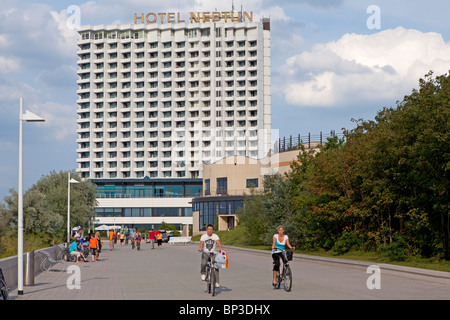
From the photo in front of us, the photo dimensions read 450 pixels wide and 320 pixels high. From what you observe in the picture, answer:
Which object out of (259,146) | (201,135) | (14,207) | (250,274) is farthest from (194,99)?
(250,274)

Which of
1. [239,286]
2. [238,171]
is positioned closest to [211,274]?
[239,286]

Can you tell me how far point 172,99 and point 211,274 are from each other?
125m

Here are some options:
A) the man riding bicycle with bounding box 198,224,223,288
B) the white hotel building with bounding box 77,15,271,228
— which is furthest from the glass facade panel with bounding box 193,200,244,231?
the man riding bicycle with bounding box 198,224,223,288

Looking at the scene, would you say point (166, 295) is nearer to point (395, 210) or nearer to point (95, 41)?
point (395, 210)

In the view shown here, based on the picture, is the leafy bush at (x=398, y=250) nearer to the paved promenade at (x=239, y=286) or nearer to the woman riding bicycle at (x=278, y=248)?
the paved promenade at (x=239, y=286)

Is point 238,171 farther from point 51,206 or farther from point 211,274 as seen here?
point 211,274

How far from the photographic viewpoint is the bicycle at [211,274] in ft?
46.7

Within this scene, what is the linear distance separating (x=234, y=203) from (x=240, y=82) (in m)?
60.6

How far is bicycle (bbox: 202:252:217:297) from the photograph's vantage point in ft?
46.7

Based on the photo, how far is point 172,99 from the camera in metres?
138

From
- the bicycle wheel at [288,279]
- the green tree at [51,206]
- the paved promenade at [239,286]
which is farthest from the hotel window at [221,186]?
the bicycle wheel at [288,279]

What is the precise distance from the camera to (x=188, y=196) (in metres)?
127

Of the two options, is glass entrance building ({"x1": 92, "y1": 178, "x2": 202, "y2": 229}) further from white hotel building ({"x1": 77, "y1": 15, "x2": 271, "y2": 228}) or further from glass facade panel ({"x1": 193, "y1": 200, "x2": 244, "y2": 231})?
glass facade panel ({"x1": 193, "y1": 200, "x2": 244, "y2": 231})

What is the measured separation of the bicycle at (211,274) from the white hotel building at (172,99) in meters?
117
